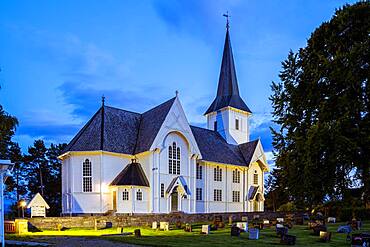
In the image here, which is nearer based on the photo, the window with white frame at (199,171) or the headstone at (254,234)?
the headstone at (254,234)

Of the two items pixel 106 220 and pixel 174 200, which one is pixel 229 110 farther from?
pixel 106 220

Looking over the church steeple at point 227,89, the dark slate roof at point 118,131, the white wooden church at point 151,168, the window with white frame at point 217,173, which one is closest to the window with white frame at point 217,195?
the white wooden church at point 151,168

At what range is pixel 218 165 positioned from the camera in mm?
47719

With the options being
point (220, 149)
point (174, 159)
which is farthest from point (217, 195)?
point (174, 159)

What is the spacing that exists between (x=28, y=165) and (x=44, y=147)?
362 cm

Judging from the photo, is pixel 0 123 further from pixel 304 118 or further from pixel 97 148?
pixel 304 118

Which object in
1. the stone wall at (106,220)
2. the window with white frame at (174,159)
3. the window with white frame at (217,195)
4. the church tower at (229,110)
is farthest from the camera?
the church tower at (229,110)

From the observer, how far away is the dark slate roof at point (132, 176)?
124 ft

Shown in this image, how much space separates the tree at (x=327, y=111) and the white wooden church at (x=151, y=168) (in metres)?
21.6

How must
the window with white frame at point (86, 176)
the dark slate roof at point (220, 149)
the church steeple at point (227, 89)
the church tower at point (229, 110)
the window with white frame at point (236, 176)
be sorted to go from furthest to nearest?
the church steeple at point (227, 89)
the church tower at point (229, 110)
the window with white frame at point (236, 176)
the dark slate roof at point (220, 149)
the window with white frame at point (86, 176)

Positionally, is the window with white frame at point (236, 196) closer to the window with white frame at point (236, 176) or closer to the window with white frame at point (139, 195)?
the window with white frame at point (236, 176)

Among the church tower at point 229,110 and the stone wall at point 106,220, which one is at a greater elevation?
the church tower at point 229,110

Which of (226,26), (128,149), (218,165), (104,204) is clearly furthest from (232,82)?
(104,204)

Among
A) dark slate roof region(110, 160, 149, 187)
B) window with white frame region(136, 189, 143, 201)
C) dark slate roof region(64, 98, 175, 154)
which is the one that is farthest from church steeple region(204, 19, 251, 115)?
window with white frame region(136, 189, 143, 201)
